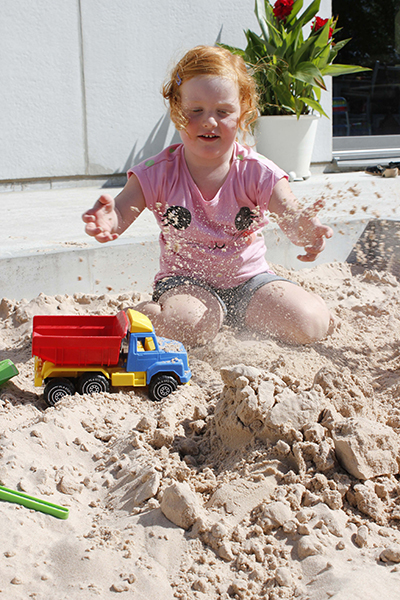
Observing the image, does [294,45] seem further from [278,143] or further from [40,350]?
[40,350]

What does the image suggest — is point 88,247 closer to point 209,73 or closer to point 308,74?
point 209,73

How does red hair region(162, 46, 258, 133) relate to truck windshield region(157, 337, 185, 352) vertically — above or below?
above

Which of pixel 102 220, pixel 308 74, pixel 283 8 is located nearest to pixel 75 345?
pixel 102 220

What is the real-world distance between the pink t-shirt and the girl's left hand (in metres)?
0.20

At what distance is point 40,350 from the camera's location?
166 centimetres

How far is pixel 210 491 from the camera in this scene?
119 centimetres

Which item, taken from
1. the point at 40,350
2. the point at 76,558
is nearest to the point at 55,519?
the point at 76,558

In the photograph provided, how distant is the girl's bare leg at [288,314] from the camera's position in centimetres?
212

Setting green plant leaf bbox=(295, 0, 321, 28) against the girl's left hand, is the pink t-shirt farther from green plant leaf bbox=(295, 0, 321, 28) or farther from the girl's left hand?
green plant leaf bbox=(295, 0, 321, 28)

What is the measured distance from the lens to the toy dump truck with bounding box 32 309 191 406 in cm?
167

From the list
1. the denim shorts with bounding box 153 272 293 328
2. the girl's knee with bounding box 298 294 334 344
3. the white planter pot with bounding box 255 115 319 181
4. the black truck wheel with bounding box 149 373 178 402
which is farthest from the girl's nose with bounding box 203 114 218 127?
the white planter pot with bounding box 255 115 319 181

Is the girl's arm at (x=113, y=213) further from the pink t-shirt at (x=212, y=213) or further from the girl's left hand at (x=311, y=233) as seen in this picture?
the girl's left hand at (x=311, y=233)

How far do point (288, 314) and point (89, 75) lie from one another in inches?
134

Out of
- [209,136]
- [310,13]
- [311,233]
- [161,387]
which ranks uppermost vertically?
[310,13]
